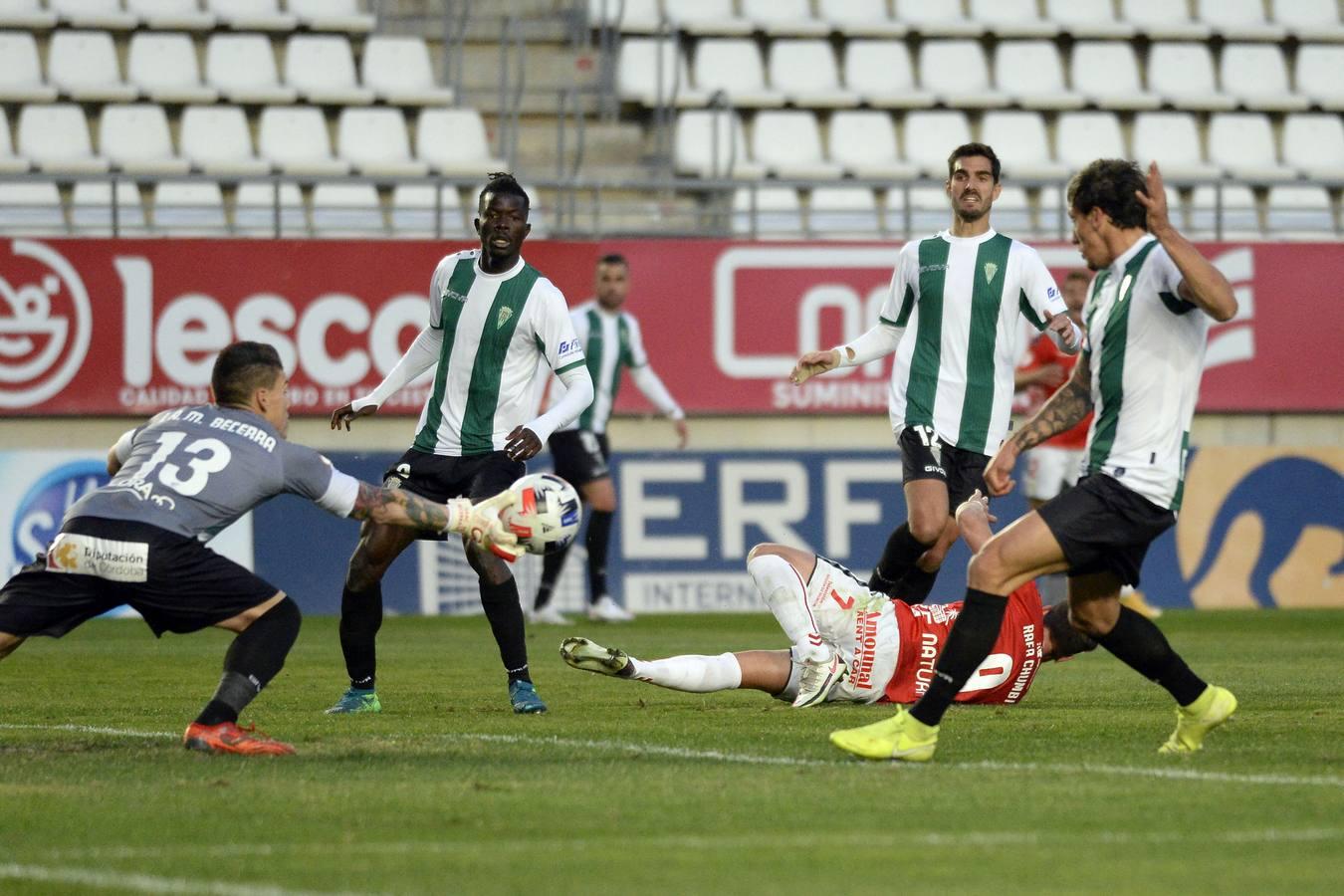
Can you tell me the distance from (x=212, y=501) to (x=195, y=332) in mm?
10094

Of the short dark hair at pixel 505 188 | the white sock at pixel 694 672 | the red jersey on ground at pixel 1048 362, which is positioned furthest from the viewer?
the red jersey on ground at pixel 1048 362

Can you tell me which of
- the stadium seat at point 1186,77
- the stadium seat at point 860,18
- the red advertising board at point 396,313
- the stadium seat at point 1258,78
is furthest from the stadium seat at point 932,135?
the stadium seat at point 1258,78

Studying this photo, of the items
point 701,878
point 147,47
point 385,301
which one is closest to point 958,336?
point 701,878

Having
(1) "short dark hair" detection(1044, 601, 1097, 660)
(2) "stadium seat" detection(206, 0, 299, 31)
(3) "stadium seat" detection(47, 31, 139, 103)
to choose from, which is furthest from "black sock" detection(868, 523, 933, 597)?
(2) "stadium seat" detection(206, 0, 299, 31)

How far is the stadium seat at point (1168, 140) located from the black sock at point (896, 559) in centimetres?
1211

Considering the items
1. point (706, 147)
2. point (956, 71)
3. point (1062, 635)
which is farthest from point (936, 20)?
point (1062, 635)

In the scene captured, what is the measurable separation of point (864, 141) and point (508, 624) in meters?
12.4

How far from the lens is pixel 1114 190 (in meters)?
6.79

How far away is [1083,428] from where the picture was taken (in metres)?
15.3

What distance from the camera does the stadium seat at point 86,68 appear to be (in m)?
18.9

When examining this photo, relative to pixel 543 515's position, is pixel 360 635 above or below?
below

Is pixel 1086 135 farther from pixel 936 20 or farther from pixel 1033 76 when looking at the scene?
pixel 936 20

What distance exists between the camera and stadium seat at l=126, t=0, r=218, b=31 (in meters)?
19.5

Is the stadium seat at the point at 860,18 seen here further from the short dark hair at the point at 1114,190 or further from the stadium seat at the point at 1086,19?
the short dark hair at the point at 1114,190
